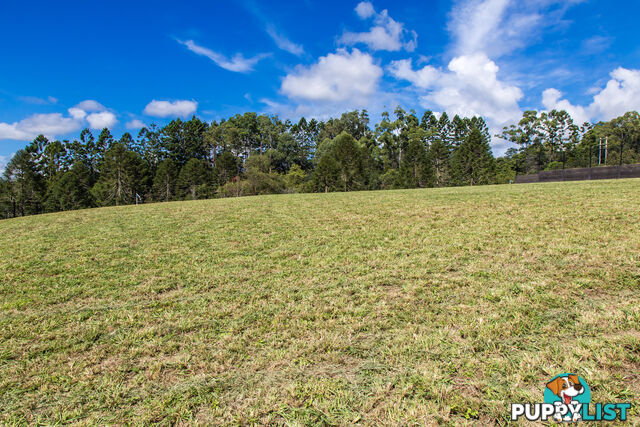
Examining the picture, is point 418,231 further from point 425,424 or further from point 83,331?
point 83,331

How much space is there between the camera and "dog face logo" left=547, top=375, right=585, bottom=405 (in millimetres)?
2009

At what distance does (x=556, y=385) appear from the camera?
2094 millimetres

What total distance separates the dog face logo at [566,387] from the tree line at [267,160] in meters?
33.7

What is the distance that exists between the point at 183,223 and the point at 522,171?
52.0m

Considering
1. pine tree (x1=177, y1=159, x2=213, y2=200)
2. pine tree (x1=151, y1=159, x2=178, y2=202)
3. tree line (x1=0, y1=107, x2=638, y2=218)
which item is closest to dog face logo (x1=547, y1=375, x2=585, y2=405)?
tree line (x1=0, y1=107, x2=638, y2=218)

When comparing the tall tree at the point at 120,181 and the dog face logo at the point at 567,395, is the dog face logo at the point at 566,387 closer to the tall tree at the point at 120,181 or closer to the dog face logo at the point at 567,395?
the dog face logo at the point at 567,395

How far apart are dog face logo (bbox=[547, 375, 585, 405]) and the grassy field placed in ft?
0.24

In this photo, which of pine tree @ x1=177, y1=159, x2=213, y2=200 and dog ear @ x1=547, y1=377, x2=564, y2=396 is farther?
pine tree @ x1=177, y1=159, x2=213, y2=200

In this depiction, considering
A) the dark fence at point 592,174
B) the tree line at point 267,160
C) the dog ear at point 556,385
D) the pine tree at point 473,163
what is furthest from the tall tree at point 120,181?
the dog ear at point 556,385

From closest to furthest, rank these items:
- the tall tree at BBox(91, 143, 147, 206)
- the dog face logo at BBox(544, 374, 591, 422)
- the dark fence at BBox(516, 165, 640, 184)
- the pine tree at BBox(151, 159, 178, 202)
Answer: the dog face logo at BBox(544, 374, 591, 422), the dark fence at BBox(516, 165, 640, 184), the tall tree at BBox(91, 143, 147, 206), the pine tree at BBox(151, 159, 178, 202)

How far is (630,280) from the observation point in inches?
148

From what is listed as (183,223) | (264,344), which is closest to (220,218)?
(183,223)

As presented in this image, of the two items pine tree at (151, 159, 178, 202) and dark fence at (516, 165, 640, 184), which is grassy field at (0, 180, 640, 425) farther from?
pine tree at (151, 159, 178, 202)

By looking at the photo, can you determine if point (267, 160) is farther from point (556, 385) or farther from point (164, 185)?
point (556, 385)
